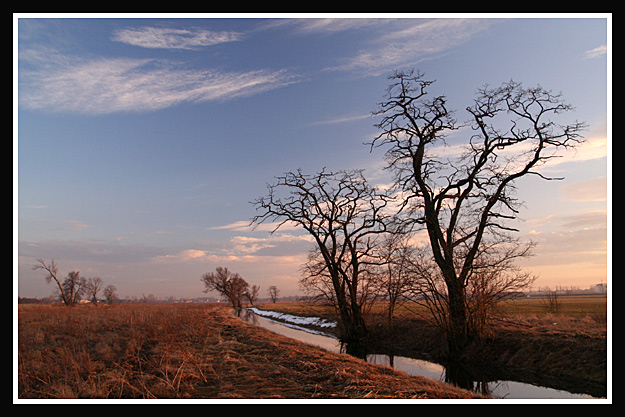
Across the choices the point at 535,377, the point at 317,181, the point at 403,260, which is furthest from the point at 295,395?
the point at 317,181

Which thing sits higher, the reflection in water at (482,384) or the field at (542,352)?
the field at (542,352)

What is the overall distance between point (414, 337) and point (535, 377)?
25.3 feet

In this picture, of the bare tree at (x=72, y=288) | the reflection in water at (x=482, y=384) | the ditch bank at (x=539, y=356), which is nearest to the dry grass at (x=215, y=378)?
the reflection in water at (x=482, y=384)

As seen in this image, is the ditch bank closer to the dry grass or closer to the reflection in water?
the reflection in water

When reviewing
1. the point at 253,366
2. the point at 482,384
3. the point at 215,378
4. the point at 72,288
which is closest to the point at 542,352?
the point at 482,384

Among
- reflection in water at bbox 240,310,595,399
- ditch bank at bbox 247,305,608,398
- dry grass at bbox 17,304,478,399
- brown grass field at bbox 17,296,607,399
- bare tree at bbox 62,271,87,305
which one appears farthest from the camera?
bare tree at bbox 62,271,87,305

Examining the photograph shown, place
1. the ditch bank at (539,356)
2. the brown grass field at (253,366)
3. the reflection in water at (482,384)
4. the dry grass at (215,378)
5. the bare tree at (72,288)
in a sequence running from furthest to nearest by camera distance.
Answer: the bare tree at (72,288), the ditch bank at (539,356), the reflection in water at (482,384), the brown grass field at (253,366), the dry grass at (215,378)

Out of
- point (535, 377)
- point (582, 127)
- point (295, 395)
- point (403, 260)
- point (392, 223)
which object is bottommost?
point (535, 377)

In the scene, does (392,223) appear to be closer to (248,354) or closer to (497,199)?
(497,199)

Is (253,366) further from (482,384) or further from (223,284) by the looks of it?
(223,284)

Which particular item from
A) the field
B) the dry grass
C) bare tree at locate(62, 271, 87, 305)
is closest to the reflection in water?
the field

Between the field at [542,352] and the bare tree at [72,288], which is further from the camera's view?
the bare tree at [72,288]

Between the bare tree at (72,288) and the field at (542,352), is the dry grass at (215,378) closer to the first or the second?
the field at (542,352)

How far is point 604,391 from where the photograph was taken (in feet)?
33.4
